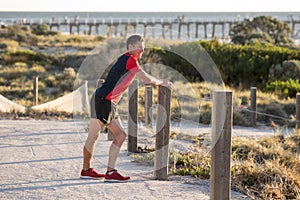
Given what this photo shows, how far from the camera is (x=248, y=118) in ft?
48.0

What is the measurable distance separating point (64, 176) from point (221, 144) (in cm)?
246

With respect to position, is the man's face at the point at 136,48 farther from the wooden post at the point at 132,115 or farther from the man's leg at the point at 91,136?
the wooden post at the point at 132,115

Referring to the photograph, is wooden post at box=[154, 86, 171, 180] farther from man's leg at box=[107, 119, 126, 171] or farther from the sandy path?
man's leg at box=[107, 119, 126, 171]

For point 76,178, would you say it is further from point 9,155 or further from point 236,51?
point 236,51

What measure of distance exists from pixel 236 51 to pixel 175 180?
19559 mm

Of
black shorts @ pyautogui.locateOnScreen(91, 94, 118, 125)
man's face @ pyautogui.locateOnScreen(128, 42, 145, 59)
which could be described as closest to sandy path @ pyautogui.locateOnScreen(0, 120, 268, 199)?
black shorts @ pyautogui.locateOnScreen(91, 94, 118, 125)

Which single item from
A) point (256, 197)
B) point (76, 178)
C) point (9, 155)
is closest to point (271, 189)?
point (256, 197)

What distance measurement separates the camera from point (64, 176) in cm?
668

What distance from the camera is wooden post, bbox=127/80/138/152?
8195 mm

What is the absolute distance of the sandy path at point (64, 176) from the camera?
5.84 metres

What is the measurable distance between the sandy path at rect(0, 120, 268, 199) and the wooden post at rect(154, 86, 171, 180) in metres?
0.15

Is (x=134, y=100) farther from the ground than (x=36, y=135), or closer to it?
farther from the ground

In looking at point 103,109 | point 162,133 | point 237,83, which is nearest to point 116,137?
point 103,109

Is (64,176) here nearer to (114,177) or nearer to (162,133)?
(114,177)
